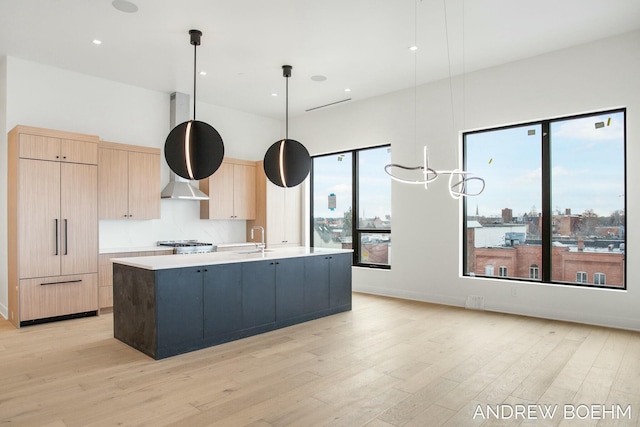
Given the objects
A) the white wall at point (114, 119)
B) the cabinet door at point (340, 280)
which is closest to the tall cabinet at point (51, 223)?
the white wall at point (114, 119)

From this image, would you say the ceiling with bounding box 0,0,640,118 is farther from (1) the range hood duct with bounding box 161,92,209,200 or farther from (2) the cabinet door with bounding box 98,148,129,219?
(2) the cabinet door with bounding box 98,148,129,219

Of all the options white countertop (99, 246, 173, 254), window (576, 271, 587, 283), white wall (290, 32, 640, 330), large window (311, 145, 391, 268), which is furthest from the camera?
large window (311, 145, 391, 268)

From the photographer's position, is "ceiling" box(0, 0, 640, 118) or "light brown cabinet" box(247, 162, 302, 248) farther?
"light brown cabinet" box(247, 162, 302, 248)

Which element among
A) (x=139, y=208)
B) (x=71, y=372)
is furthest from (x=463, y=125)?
(x=71, y=372)

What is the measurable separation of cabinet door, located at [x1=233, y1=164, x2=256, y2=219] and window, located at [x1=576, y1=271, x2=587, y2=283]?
528 cm

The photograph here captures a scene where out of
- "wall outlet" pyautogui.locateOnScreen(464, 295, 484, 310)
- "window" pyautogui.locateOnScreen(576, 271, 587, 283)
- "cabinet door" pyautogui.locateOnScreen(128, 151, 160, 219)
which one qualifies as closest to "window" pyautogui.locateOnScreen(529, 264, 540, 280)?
"window" pyautogui.locateOnScreen(576, 271, 587, 283)

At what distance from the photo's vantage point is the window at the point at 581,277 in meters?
5.20

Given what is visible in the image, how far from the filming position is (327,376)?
339 centimetres

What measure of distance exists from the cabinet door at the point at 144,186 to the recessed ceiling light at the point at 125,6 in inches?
93.6

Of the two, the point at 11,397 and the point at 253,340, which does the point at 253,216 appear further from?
the point at 11,397

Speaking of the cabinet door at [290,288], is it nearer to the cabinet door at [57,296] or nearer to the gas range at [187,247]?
the gas range at [187,247]

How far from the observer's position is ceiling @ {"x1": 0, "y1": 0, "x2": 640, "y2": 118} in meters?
4.19

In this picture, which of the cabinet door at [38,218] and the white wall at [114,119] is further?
the white wall at [114,119]

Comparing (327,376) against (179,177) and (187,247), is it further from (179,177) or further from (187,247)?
(179,177)
